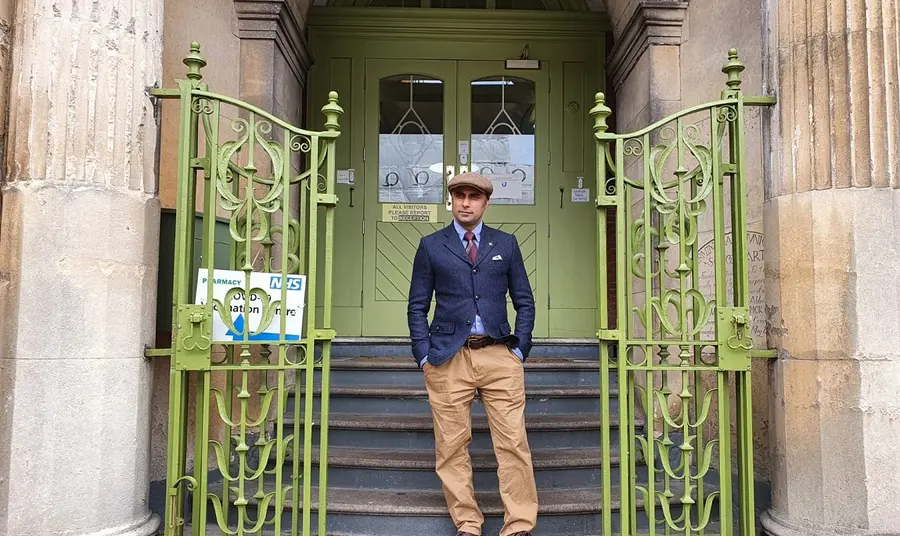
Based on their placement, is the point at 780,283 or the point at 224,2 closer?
the point at 780,283

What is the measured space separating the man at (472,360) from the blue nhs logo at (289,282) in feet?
1.93

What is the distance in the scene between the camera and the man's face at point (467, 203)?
11.1ft

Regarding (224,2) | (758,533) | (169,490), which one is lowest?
(758,533)

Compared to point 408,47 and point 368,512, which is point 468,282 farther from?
point 408,47

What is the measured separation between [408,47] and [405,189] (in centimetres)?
135

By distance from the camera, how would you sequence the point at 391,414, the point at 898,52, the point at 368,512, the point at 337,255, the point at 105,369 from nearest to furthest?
1. the point at 105,369
2. the point at 898,52
3. the point at 368,512
4. the point at 391,414
5. the point at 337,255

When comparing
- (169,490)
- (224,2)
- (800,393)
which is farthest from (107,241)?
(800,393)

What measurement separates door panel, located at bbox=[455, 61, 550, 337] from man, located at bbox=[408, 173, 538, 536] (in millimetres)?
2731

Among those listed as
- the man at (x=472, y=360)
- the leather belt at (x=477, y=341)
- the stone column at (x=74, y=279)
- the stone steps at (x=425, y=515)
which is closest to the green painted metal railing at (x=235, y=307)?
the stone column at (x=74, y=279)

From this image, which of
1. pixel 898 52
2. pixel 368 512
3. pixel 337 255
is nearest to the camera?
pixel 898 52

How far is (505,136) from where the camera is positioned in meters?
6.23

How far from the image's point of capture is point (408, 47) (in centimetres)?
625

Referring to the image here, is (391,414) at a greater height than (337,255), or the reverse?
(337,255)

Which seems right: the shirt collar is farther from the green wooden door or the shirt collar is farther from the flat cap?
the green wooden door
